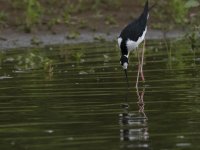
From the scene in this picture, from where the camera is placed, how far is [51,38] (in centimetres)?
2075

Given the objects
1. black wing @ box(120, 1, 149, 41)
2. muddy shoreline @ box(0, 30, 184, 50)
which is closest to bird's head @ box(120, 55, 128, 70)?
black wing @ box(120, 1, 149, 41)

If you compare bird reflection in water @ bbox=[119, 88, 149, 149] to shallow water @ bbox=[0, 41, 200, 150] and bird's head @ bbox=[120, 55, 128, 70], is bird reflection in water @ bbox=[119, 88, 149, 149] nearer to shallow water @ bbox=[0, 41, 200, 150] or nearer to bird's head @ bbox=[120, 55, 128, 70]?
shallow water @ bbox=[0, 41, 200, 150]

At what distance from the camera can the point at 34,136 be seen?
9.12 metres

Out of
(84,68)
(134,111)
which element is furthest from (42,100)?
(84,68)

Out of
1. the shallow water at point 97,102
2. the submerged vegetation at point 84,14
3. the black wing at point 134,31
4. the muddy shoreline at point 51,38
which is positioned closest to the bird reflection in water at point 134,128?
the shallow water at point 97,102

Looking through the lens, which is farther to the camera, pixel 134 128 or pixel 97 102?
pixel 97 102

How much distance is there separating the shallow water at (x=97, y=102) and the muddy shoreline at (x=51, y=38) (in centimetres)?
231

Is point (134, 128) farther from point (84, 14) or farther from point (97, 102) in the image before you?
point (84, 14)

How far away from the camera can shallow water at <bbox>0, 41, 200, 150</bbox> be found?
8789 millimetres

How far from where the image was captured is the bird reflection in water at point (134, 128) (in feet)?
28.1

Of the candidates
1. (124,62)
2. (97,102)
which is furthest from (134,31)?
(97,102)

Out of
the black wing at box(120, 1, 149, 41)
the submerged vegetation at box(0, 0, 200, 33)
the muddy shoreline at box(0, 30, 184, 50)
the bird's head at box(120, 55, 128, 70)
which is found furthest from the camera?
the submerged vegetation at box(0, 0, 200, 33)

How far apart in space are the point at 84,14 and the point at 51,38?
2493mm

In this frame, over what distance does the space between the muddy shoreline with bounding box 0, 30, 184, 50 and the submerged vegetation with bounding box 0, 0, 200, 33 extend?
0.93ft
